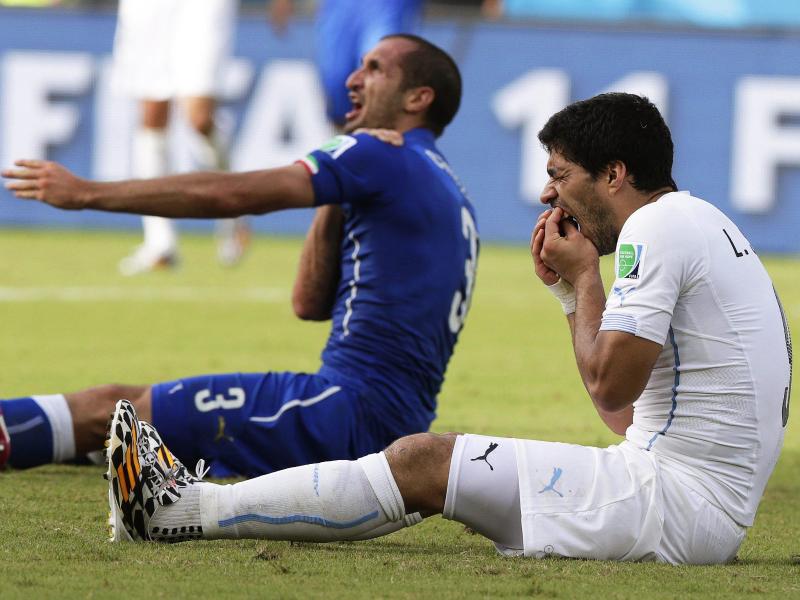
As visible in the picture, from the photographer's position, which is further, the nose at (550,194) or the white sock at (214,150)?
the white sock at (214,150)

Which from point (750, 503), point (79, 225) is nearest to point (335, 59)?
point (79, 225)

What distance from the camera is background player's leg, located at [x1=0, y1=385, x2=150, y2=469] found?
4383mm

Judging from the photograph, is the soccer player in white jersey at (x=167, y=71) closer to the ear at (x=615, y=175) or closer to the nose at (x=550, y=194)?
the nose at (x=550, y=194)

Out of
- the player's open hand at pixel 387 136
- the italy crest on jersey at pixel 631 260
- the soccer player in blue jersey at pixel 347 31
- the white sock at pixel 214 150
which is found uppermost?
the soccer player in blue jersey at pixel 347 31

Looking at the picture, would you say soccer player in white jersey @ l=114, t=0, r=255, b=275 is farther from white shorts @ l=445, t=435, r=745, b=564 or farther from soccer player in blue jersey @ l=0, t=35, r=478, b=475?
white shorts @ l=445, t=435, r=745, b=564

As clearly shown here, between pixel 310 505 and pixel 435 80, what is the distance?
5.95ft

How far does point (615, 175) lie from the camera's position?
3.47 m

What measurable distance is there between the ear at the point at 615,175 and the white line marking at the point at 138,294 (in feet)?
19.5

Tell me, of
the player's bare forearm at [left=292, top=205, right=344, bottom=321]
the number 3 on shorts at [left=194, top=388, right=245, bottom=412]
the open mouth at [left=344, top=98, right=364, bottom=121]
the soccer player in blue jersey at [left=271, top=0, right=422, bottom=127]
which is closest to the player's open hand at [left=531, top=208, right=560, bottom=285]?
the number 3 on shorts at [left=194, top=388, right=245, bottom=412]

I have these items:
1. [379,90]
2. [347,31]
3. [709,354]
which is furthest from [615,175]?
[347,31]

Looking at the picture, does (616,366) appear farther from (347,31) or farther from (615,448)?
(347,31)

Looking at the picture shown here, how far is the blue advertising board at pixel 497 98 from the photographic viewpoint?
12164 mm

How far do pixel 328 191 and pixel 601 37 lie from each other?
8485 millimetres

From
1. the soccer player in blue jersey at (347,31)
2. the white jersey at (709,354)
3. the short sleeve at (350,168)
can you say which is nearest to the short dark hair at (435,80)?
the short sleeve at (350,168)
